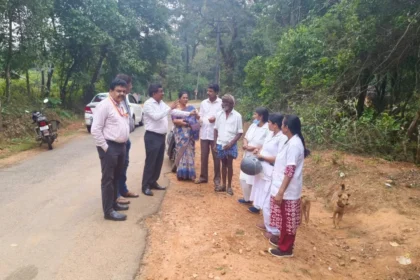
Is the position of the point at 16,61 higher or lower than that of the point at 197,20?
lower

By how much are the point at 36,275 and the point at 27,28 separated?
1031 centimetres

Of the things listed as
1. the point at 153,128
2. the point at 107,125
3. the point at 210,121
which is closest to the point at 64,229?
the point at 107,125

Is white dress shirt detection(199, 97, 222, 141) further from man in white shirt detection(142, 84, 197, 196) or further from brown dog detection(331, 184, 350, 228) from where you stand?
brown dog detection(331, 184, 350, 228)

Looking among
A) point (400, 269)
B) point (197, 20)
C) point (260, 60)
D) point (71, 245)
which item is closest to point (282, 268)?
point (400, 269)

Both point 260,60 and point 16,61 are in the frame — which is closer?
point 16,61

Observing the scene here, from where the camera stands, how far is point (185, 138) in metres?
6.14

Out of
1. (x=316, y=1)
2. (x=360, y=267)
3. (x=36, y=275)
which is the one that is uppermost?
(x=316, y=1)

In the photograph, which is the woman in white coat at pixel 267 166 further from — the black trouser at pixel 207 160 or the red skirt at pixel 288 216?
the black trouser at pixel 207 160

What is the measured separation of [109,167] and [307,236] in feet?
9.11

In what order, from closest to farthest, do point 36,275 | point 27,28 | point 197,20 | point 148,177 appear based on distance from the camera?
point 36,275, point 148,177, point 27,28, point 197,20

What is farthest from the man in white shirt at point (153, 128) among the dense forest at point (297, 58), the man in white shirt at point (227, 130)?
the dense forest at point (297, 58)

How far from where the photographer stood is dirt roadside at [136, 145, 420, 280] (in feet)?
11.5

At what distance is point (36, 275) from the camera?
125 inches

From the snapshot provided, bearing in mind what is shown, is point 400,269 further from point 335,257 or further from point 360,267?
point 335,257
